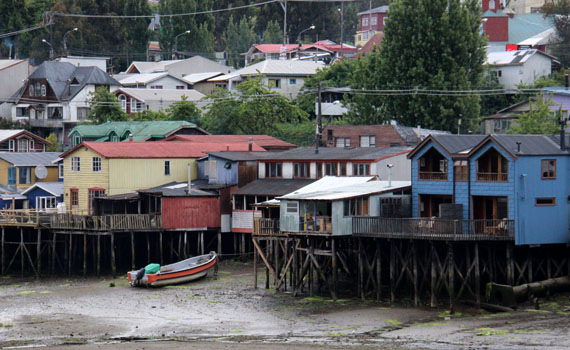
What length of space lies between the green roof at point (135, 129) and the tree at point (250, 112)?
7592mm

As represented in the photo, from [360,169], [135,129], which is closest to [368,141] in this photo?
[135,129]

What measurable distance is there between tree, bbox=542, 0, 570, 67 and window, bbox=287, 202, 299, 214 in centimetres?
6721

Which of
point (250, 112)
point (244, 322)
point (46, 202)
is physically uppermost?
point (250, 112)

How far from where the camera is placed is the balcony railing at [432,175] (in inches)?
2147

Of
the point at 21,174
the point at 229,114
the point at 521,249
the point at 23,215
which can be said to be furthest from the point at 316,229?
the point at 229,114

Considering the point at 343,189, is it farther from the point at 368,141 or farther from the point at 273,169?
the point at 368,141

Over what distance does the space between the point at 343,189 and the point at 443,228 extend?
8189 millimetres

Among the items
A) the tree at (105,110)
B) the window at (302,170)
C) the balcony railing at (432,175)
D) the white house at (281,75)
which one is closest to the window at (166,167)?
the window at (302,170)

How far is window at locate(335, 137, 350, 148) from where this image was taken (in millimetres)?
88069

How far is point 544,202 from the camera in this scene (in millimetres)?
51938

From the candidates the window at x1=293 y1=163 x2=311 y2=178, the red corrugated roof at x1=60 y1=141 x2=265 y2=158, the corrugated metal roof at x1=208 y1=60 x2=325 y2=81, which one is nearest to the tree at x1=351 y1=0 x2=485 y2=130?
the red corrugated roof at x1=60 y1=141 x2=265 y2=158

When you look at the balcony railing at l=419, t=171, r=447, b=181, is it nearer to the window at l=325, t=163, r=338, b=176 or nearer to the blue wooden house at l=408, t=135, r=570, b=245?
the blue wooden house at l=408, t=135, r=570, b=245

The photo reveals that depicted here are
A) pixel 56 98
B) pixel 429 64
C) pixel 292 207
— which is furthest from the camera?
pixel 56 98

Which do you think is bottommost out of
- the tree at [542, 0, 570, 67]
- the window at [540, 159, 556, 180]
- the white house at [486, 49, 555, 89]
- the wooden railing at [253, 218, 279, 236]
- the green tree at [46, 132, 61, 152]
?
the wooden railing at [253, 218, 279, 236]
